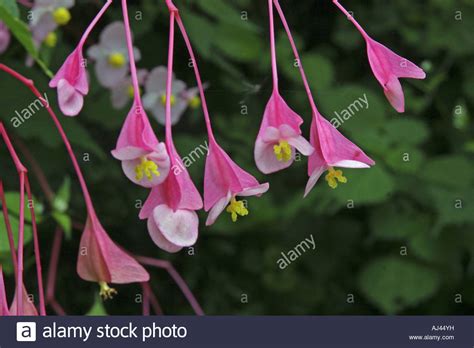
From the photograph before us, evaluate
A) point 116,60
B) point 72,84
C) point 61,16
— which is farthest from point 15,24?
point 116,60

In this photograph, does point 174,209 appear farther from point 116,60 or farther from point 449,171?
point 449,171

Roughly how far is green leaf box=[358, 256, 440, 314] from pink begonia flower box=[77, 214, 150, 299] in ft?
A: 2.99

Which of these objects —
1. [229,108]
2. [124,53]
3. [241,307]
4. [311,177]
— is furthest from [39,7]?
[241,307]

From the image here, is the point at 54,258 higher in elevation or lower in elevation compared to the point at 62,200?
lower

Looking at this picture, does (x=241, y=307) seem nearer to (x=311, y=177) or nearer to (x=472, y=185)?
(x=472, y=185)

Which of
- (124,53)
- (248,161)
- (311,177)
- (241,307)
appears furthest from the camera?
(241,307)

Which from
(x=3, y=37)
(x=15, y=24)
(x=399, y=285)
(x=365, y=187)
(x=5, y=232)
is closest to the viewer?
(x=15, y=24)

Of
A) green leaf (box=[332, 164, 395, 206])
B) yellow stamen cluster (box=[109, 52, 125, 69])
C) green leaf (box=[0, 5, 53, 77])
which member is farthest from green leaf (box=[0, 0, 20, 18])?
green leaf (box=[332, 164, 395, 206])

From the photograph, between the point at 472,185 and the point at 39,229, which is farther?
the point at 472,185

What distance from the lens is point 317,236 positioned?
5.44ft

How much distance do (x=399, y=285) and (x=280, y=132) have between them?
0.95 metres

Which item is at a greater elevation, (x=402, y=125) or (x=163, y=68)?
(x=163, y=68)

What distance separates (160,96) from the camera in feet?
4.22

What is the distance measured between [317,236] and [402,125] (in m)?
0.28
